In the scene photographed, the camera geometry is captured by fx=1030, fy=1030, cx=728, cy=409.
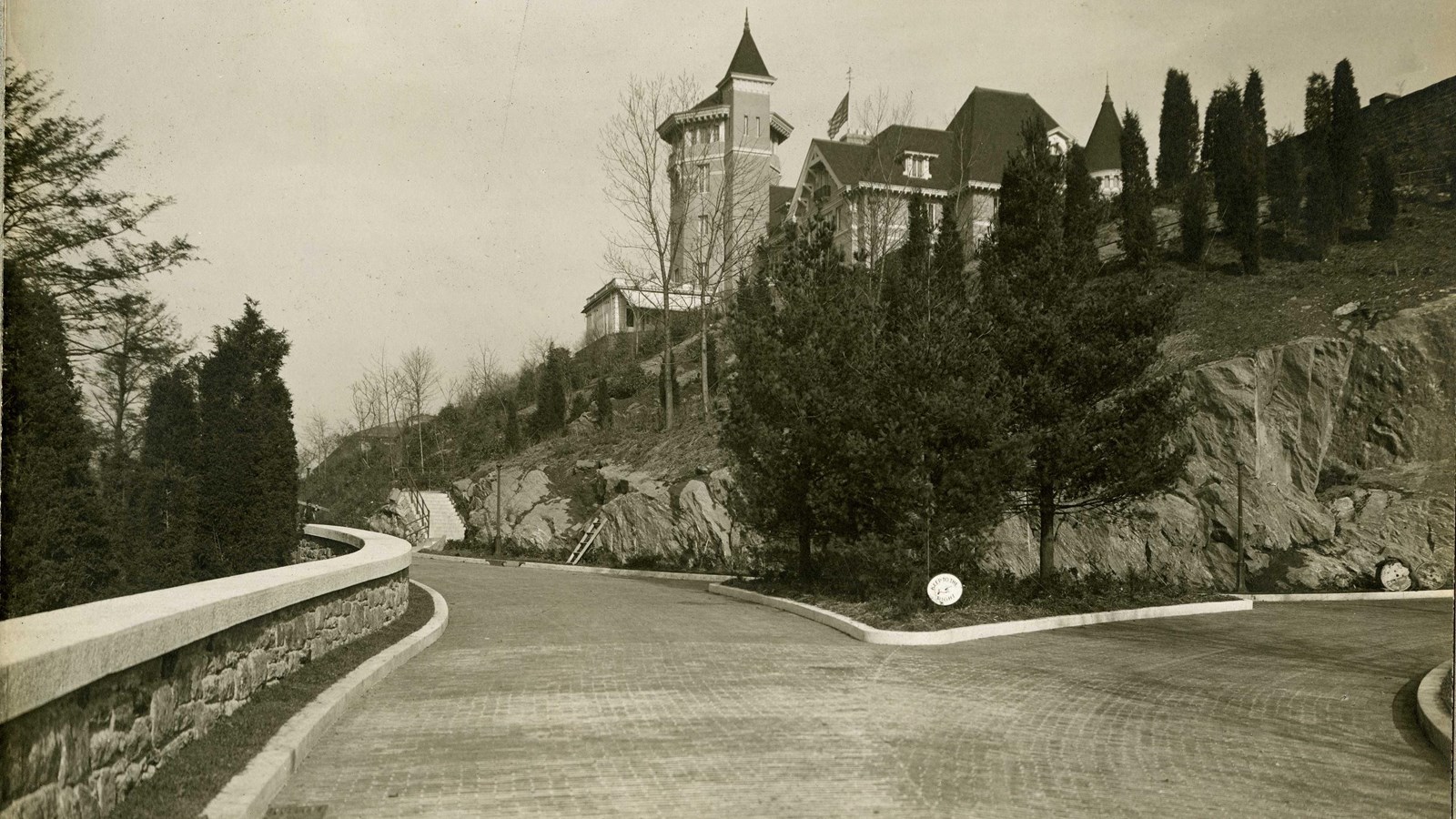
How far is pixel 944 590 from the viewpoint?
46.8 feet

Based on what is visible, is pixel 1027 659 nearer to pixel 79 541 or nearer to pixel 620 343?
pixel 79 541

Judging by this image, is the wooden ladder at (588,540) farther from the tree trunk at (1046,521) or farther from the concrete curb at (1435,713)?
the concrete curb at (1435,713)

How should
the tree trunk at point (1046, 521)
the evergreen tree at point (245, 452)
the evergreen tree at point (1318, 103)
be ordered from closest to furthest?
the evergreen tree at point (245, 452) < the tree trunk at point (1046, 521) < the evergreen tree at point (1318, 103)

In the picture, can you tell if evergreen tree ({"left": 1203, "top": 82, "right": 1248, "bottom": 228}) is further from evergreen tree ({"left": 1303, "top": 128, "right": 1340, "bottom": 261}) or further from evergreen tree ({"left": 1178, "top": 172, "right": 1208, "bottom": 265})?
evergreen tree ({"left": 1303, "top": 128, "right": 1340, "bottom": 261})

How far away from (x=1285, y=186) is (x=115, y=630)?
126ft

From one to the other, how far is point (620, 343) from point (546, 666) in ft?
174

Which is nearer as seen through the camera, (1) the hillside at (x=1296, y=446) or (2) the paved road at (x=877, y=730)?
(2) the paved road at (x=877, y=730)

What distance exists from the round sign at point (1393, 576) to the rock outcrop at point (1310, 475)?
74 cm

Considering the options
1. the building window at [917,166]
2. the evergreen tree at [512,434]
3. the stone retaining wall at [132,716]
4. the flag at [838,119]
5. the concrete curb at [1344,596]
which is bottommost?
the concrete curb at [1344,596]

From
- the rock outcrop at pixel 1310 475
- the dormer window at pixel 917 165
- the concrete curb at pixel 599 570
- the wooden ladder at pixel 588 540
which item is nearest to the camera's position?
the rock outcrop at pixel 1310 475

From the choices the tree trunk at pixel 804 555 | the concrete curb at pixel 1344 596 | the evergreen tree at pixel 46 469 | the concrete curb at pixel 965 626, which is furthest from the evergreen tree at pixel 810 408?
the evergreen tree at pixel 46 469

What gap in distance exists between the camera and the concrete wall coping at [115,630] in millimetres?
4055

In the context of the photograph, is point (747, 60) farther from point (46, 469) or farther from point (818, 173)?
point (46, 469)

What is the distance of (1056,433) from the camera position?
1752 centimetres
